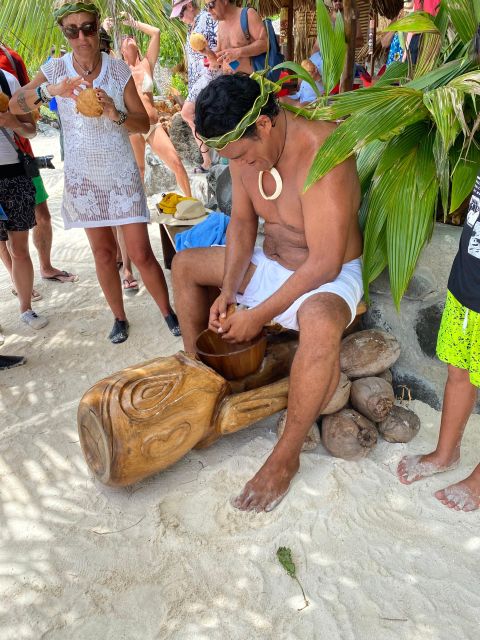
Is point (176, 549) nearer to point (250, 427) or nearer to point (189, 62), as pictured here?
point (250, 427)

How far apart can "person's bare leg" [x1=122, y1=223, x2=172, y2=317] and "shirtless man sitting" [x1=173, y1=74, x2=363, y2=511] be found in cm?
83

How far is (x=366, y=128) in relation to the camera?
75.2 inches

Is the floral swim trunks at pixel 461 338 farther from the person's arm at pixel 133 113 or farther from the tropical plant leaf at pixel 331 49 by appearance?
the person's arm at pixel 133 113

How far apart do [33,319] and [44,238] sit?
2.75 feet

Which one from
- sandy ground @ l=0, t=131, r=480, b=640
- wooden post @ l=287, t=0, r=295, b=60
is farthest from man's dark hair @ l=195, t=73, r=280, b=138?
wooden post @ l=287, t=0, r=295, b=60

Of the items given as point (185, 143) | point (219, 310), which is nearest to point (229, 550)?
point (219, 310)

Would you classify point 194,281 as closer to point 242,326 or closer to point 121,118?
point 242,326

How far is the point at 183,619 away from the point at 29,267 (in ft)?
8.75

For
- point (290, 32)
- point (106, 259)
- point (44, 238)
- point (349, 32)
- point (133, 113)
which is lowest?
point (44, 238)

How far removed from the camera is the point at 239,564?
68.1 inches

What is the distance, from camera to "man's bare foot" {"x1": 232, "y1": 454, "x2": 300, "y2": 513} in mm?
1922

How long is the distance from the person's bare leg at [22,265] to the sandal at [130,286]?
2.41 ft

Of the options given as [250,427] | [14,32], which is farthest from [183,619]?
[14,32]

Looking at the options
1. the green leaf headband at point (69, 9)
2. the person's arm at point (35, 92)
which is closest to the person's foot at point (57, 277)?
the person's arm at point (35, 92)
